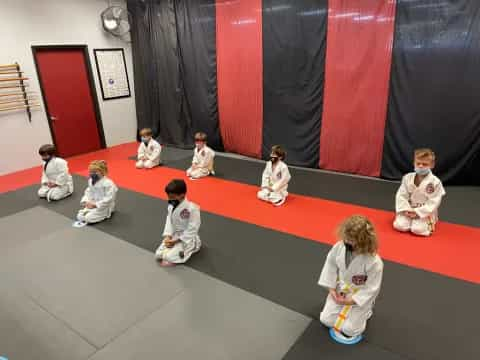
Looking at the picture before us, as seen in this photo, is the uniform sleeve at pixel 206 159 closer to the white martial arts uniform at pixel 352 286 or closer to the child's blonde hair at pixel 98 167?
the child's blonde hair at pixel 98 167

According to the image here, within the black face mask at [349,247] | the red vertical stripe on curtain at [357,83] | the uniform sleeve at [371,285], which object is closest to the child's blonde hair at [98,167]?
the black face mask at [349,247]

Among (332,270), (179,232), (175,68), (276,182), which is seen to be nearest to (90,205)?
(179,232)

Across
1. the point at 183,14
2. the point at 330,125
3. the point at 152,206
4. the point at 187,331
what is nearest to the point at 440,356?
the point at 187,331

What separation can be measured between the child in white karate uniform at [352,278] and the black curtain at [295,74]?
13.9ft

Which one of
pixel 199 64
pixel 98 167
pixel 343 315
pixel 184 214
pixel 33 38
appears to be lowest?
pixel 343 315

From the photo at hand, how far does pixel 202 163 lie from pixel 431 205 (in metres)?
3.87

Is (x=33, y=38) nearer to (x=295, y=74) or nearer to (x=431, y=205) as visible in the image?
(x=295, y=74)

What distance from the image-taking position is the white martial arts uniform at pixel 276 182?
4.92 metres

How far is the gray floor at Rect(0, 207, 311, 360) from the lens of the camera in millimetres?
2389

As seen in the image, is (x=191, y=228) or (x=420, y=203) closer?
(x=191, y=228)

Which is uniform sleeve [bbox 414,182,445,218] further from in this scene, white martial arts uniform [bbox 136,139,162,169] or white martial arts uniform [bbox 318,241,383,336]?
white martial arts uniform [bbox 136,139,162,169]

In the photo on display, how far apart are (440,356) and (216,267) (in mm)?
1985

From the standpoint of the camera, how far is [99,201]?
4488 millimetres

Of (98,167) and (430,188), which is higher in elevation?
(98,167)
